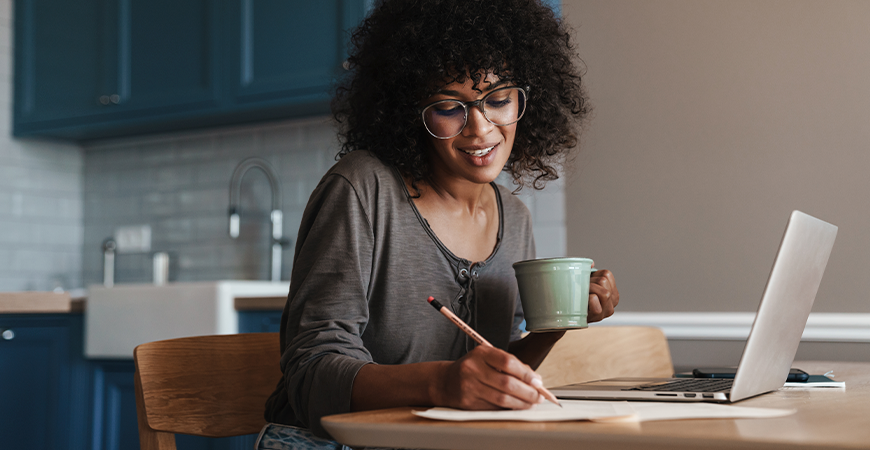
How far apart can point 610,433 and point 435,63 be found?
78 centimetres

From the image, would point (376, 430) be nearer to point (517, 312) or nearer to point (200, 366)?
point (200, 366)

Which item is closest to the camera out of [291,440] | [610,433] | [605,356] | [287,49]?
[610,433]

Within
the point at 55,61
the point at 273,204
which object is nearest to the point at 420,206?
the point at 273,204

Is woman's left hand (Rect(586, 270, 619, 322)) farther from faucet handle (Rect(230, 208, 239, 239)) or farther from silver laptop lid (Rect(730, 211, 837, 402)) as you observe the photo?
faucet handle (Rect(230, 208, 239, 239))

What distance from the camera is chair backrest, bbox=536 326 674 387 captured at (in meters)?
1.56

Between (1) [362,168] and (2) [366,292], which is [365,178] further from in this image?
(2) [366,292]

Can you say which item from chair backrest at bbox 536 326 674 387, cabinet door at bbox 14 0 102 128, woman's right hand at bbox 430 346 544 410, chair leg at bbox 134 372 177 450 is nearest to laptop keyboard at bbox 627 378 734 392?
woman's right hand at bbox 430 346 544 410

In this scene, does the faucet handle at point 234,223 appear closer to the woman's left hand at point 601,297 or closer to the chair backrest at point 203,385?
the chair backrest at point 203,385

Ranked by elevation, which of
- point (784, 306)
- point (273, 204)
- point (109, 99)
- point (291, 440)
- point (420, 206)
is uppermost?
point (109, 99)

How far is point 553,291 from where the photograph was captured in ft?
3.07

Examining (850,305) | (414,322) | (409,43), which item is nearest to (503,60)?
(409,43)

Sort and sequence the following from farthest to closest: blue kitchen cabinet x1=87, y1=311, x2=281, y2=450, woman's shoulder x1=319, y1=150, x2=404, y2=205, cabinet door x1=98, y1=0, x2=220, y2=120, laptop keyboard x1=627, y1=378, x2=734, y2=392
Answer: cabinet door x1=98, y1=0, x2=220, y2=120, blue kitchen cabinet x1=87, y1=311, x2=281, y2=450, woman's shoulder x1=319, y1=150, x2=404, y2=205, laptop keyboard x1=627, y1=378, x2=734, y2=392

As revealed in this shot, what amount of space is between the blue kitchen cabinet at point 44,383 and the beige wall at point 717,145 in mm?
1888

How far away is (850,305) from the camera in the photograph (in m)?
2.04
